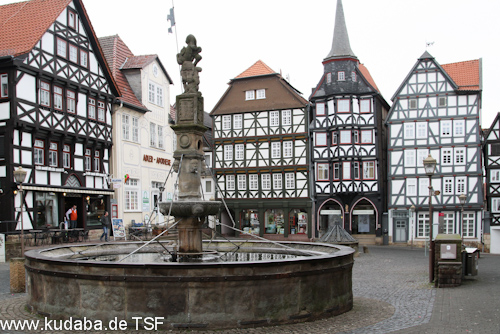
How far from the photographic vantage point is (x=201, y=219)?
11.8 metres

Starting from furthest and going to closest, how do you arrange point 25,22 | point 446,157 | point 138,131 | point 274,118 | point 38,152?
point 274,118
point 446,157
point 138,131
point 25,22
point 38,152

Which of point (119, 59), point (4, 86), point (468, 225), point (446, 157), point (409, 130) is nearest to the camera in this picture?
point (4, 86)

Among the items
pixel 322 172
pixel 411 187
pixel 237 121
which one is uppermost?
pixel 237 121

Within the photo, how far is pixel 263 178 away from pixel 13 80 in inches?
914

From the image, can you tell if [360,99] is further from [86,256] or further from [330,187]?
[86,256]

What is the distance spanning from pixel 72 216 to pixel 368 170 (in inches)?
877

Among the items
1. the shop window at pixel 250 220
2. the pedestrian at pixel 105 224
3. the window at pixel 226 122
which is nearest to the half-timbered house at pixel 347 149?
the shop window at pixel 250 220

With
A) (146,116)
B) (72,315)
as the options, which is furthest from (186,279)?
(146,116)

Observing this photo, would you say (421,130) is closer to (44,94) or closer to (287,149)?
(287,149)

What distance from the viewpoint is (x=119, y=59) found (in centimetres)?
3822

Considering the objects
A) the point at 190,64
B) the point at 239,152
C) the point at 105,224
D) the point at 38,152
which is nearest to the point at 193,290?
the point at 190,64

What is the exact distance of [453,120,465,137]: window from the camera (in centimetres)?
3981

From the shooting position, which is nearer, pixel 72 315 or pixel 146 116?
A: pixel 72 315

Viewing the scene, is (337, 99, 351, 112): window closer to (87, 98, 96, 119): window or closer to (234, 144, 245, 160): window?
(234, 144, 245, 160): window
